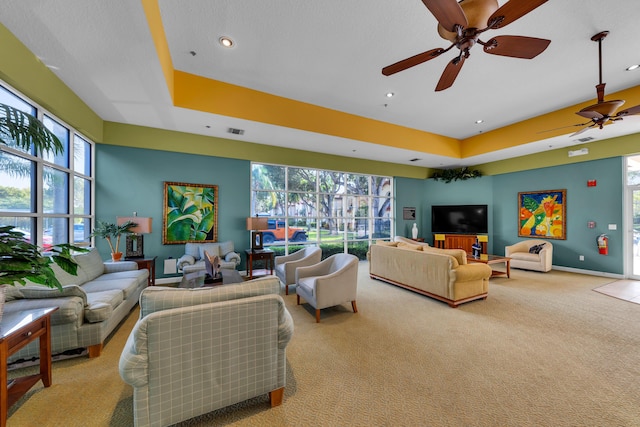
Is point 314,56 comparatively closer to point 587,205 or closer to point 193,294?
point 193,294

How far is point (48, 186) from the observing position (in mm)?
3328

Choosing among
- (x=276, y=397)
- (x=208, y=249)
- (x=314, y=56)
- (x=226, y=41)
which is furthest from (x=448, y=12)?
(x=208, y=249)

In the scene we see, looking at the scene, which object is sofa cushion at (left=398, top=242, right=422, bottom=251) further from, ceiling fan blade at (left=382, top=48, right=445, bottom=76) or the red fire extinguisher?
the red fire extinguisher

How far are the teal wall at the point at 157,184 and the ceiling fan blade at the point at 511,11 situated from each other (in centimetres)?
493

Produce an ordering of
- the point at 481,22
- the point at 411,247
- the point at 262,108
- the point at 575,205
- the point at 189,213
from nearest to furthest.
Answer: the point at 481,22, the point at 262,108, the point at 411,247, the point at 189,213, the point at 575,205

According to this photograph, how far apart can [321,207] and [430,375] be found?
16.6 feet

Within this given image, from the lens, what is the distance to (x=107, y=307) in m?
2.44

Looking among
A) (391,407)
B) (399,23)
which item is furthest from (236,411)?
(399,23)

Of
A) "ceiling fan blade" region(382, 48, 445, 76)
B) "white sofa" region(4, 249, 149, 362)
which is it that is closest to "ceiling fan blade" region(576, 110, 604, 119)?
"ceiling fan blade" region(382, 48, 445, 76)

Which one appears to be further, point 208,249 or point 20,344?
point 208,249

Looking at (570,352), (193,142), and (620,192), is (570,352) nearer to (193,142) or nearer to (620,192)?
(620,192)

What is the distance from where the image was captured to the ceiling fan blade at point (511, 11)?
1.67 m

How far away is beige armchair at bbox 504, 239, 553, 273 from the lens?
18.9 feet

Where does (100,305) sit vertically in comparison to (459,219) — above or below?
below
